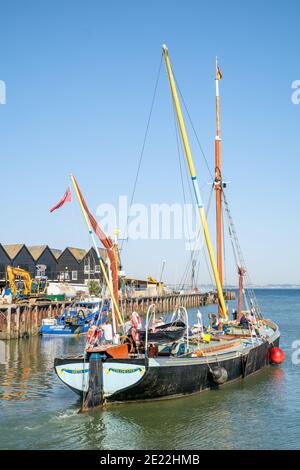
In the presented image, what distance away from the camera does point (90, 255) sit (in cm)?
9838

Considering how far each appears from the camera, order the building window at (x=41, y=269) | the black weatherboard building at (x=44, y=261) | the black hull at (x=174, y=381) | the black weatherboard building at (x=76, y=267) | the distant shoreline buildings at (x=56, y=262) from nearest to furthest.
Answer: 1. the black hull at (x=174, y=381)
2. the distant shoreline buildings at (x=56, y=262)
3. the building window at (x=41, y=269)
4. the black weatherboard building at (x=44, y=261)
5. the black weatherboard building at (x=76, y=267)

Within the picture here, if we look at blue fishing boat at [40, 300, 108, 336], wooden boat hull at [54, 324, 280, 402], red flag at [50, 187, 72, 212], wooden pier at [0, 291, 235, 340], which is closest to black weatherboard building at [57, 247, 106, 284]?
wooden pier at [0, 291, 235, 340]

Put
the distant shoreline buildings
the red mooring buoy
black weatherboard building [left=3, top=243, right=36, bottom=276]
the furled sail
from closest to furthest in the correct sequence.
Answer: the furled sail, the red mooring buoy, black weatherboard building [left=3, top=243, right=36, bottom=276], the distant shoreline buildings

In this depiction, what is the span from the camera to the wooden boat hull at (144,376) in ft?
65.9

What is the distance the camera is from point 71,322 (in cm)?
5247

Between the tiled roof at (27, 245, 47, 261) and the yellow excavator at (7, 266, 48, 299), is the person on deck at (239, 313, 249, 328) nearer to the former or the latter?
the yellow excavator at (7, 266, 48, 299)

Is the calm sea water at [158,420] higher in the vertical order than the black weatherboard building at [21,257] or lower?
lower

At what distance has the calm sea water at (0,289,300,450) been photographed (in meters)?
17.3

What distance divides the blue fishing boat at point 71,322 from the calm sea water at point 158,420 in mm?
22410

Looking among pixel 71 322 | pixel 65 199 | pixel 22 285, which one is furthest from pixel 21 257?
pixel 65 199

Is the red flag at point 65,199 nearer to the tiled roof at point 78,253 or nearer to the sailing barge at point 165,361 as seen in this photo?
the sailing barge at point 165,361

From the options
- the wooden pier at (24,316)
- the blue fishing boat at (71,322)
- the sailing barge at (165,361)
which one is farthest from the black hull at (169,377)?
the blue fishing boat at (71,322)

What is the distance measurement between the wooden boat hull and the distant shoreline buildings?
63.7 m

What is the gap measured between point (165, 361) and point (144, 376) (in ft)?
3.93
